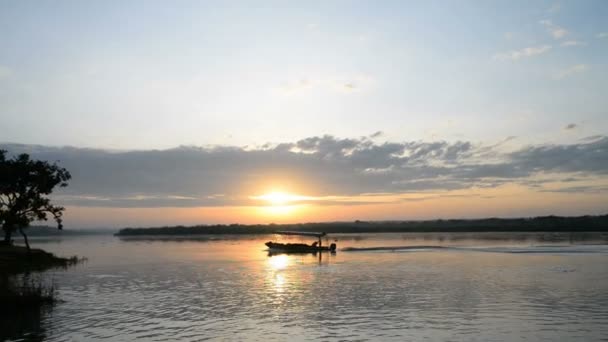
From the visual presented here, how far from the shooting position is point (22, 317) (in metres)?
26.2

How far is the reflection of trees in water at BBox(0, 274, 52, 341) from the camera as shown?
2225 cm

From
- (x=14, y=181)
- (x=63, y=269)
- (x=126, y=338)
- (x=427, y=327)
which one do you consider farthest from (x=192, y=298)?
(x=14, y=181)

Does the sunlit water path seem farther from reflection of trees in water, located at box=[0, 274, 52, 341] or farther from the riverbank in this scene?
the riverbank

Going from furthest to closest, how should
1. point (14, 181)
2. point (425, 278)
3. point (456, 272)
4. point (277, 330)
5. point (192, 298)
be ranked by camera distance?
point (14, 181), point (456, 272), point (425, 278), point (192, 298), point (277, 330)

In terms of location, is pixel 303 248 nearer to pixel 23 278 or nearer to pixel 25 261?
pixel 25 261

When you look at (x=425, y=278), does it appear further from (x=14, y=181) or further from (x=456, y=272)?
(x=14, y=181)

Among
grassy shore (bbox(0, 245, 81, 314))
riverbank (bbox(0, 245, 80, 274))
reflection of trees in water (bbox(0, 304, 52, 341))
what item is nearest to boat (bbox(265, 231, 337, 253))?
grassy shore (bbox(0, 245, 81, 314))

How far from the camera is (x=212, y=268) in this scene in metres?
55.8

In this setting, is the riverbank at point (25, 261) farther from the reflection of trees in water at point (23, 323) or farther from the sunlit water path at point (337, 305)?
the reflection of trees in water at point (23, 323)

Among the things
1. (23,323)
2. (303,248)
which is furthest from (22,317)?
(303,248)

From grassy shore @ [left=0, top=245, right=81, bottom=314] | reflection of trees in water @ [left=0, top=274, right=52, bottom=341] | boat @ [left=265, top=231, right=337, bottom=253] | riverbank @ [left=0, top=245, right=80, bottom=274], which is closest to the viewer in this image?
reflection of trees in water @ [left=0, top=274, right=52, bottom=341]

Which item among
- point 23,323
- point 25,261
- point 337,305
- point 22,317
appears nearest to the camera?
point 23,323

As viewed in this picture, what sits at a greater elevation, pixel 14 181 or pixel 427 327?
pixel 14 181

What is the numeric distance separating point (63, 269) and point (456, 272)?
130 feet
